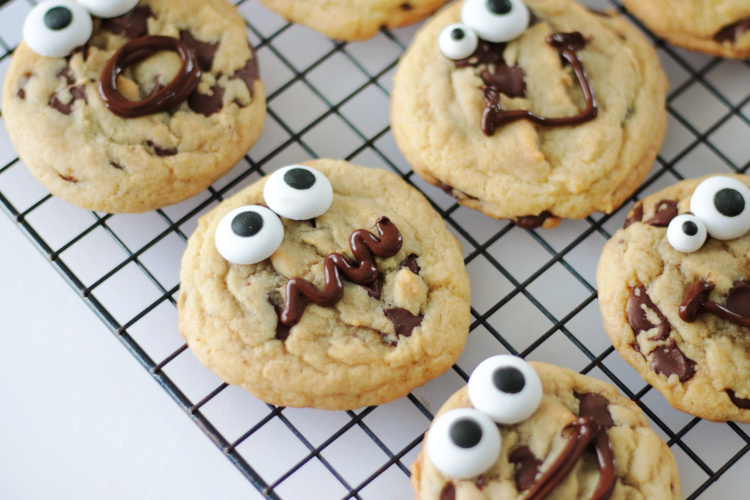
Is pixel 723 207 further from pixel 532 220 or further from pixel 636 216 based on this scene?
pixel 532 220

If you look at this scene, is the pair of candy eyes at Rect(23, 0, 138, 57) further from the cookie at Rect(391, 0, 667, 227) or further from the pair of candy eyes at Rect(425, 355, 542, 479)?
the pair of candy eyes at Rect(425, 355, 542, 479)

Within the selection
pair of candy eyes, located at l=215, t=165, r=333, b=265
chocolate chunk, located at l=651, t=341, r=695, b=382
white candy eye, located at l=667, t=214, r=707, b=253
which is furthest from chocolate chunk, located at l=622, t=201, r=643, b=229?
pair of candy eyes, located at l=215, t=165, r=333, b=265

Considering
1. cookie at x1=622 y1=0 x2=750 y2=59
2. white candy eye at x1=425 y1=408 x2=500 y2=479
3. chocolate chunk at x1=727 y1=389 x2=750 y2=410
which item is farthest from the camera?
cookie at x1=622 y1=0 x2=750 y2=59

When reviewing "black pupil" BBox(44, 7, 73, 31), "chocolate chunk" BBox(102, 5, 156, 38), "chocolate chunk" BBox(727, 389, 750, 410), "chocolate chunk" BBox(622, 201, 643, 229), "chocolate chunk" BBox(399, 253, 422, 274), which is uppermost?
"black pupil" BBox(44, 7, 73, 31)

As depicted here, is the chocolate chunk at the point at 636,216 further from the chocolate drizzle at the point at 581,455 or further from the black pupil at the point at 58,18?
the black pupil at the point at 58,18

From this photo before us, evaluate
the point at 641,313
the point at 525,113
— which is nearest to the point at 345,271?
the point at 525,113

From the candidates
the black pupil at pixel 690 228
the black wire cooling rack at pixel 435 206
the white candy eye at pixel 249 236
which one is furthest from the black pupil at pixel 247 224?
the black pupil at pixel 690 228

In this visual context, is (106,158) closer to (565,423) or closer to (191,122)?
(191,122)
